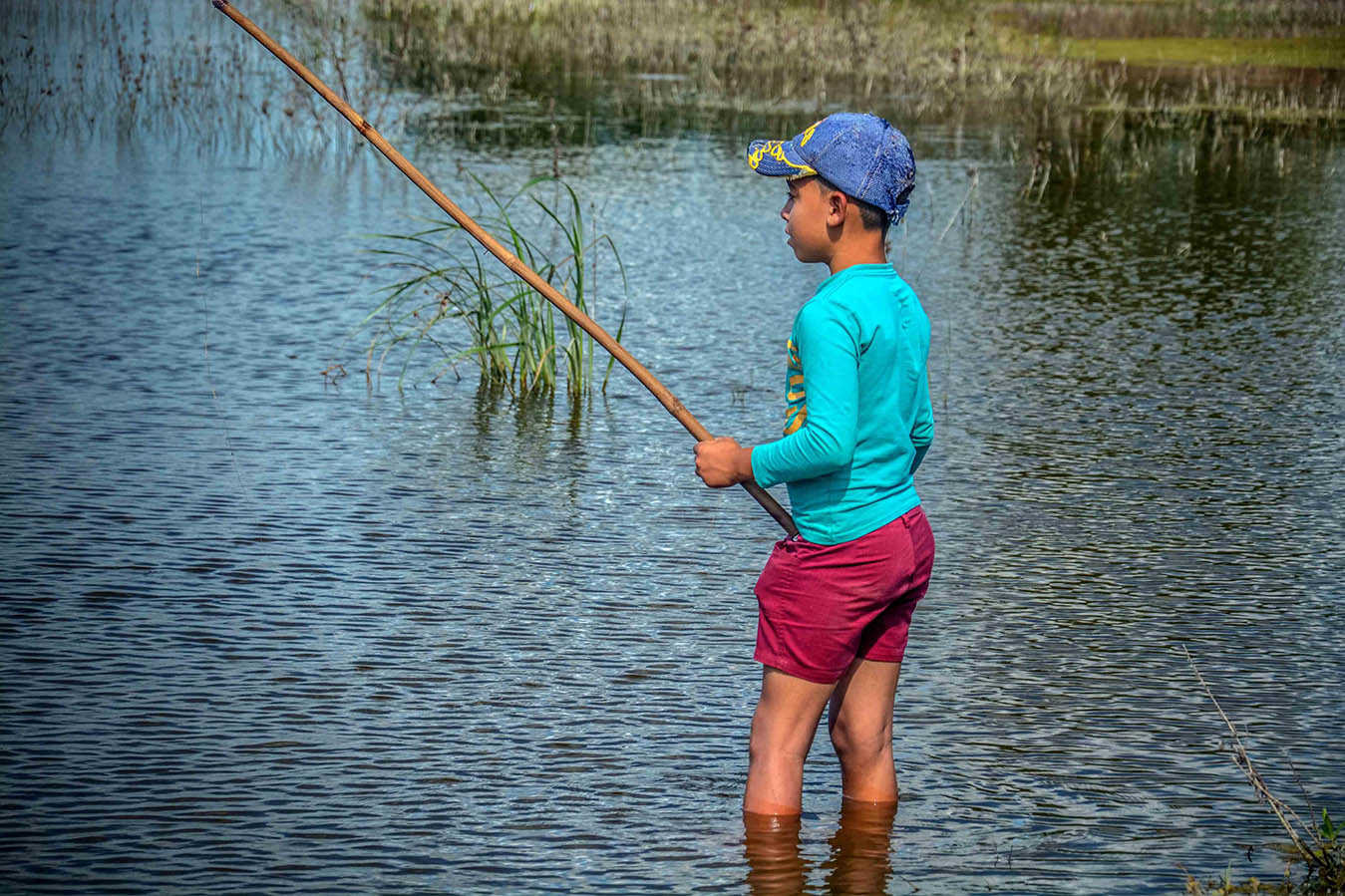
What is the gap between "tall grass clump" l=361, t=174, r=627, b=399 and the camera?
7.70 m

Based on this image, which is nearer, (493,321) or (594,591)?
(594,591)

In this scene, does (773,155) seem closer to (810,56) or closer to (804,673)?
(804,673)

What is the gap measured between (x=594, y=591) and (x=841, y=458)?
7.75 feet

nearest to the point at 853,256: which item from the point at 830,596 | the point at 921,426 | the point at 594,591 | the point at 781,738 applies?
the point at 921,426

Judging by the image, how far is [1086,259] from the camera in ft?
39.5

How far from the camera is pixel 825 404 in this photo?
327 centimetres

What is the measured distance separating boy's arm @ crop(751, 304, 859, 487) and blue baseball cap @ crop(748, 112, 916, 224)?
26 centimetres

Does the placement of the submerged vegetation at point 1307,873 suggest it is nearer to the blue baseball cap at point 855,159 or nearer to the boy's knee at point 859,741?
the boy's knee at point 859,741

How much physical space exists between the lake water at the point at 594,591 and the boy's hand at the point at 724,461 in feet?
2.70

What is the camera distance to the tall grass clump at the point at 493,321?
7.70m

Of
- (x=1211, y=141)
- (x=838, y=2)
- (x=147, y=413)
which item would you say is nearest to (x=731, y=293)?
(x=147, y=413)

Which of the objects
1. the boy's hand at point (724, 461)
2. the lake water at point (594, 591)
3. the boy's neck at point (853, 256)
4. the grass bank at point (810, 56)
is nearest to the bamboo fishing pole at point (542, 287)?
the boy's hand at point (724, 461)

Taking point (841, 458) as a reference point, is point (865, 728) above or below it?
below

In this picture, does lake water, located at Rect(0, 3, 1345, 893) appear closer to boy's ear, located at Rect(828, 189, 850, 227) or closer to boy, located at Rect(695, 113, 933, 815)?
boy, located at Rect(695, 113, 933, 815)
